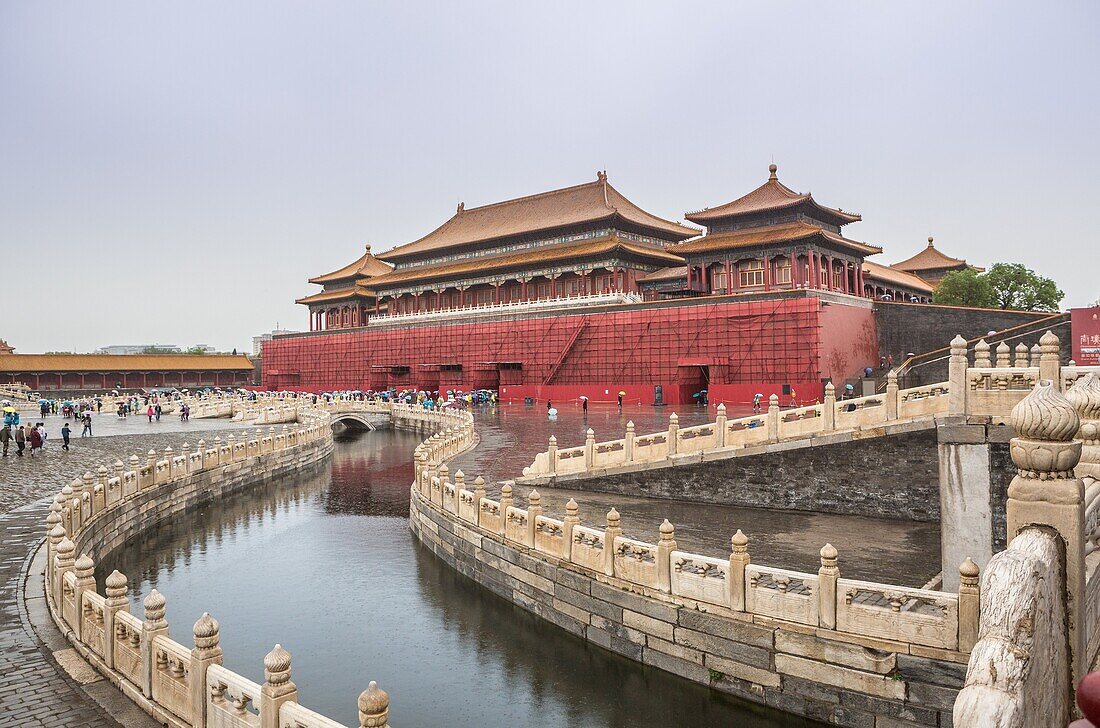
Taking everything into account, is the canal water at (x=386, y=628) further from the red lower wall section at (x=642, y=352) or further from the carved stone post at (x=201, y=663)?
the red lower wall section at (x=642, y=352)

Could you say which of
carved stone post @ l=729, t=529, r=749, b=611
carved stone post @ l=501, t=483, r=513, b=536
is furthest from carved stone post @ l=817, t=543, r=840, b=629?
carved stone post @ l=501, t=483, r=513, b=536

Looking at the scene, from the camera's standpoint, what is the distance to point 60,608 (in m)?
8.87

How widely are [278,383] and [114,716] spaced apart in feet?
216

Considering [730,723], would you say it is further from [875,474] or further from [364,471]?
[364,471]

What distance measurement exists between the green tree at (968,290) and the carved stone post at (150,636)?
45.5m

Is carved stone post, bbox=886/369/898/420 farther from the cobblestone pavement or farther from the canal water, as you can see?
the cobblestone pavement

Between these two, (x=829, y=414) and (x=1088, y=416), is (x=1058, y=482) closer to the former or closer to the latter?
(x=1088, y=416)

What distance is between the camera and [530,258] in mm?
50469

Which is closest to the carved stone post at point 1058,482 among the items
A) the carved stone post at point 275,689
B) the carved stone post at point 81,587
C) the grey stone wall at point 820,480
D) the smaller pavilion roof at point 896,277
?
the carved stone post at point 275,689

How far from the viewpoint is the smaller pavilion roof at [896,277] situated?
48016 millimetres

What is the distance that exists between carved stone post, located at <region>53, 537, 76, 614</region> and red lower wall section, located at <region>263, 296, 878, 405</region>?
3152 cm

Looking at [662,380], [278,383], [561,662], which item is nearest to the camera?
[561,662]

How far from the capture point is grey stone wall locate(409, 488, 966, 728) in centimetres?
768

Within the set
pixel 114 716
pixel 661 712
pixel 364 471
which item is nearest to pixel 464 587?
pixel 661 712
